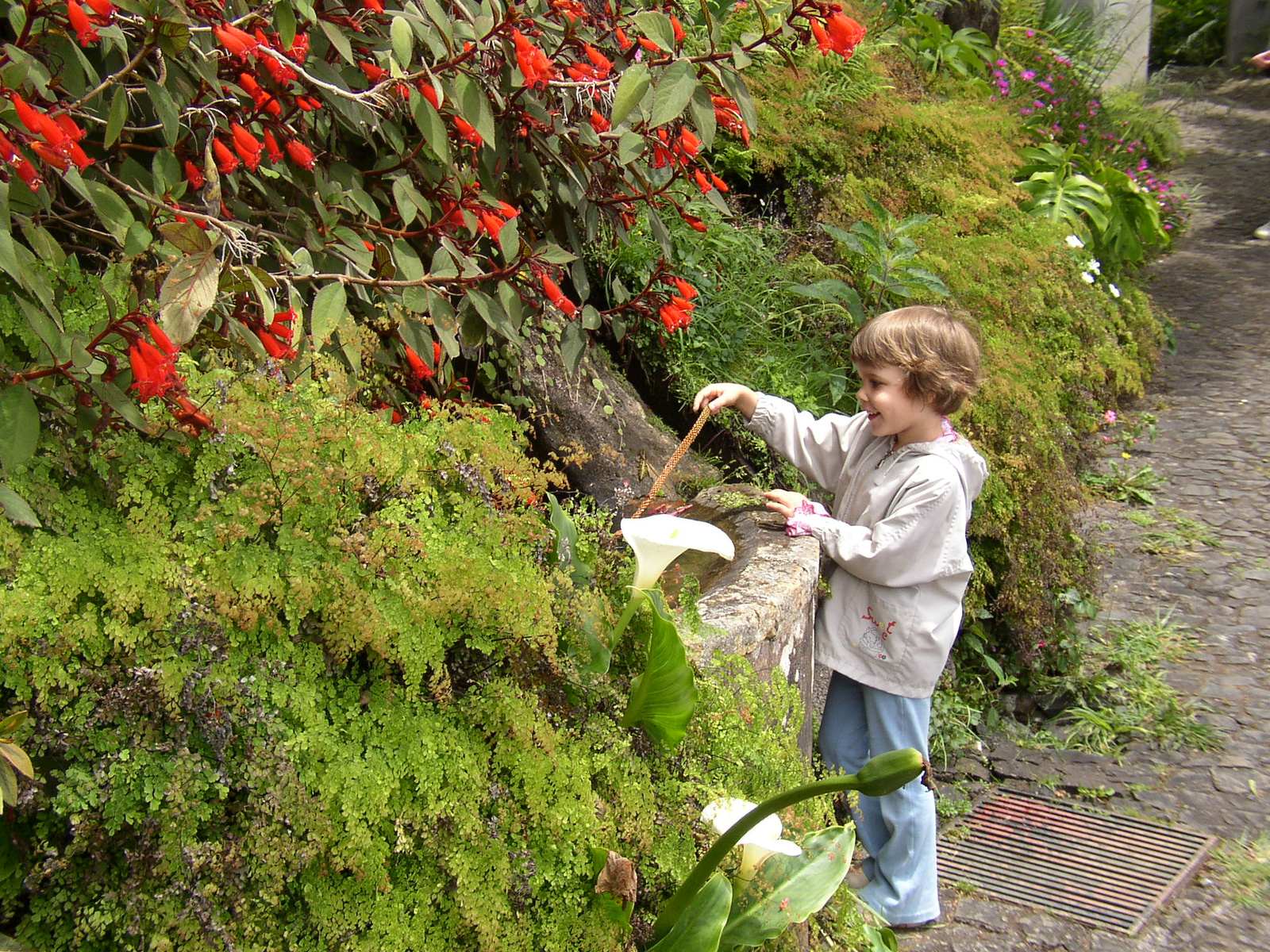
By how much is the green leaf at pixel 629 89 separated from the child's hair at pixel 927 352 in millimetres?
1076

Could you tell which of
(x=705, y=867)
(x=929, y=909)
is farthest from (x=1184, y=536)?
(x=705, y=867)

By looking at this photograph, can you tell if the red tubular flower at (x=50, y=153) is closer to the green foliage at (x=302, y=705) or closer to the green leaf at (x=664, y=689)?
the green foliage at (x=302, y=705)

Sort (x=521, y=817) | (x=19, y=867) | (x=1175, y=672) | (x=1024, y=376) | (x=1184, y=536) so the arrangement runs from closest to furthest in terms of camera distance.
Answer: (x=19, y=867)
(x=521, y=817)
(x=1175, y=672)
(x=1024, y=376)
(x=1184, y=536)

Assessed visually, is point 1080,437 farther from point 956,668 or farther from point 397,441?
point 397,441

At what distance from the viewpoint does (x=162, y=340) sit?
1.42 m

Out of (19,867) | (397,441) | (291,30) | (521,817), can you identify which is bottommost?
(521,817)

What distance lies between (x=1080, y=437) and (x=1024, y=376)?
1.27 metres

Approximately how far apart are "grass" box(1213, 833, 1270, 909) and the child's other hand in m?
1.66

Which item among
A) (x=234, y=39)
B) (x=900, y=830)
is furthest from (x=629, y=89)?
(x=900, y=830)

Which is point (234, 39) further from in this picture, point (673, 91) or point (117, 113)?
point (673, 91)

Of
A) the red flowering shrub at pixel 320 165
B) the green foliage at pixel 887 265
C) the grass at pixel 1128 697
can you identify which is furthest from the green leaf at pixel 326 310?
the grass at pixel 1128 697

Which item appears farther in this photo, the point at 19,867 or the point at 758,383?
the point at 758,383

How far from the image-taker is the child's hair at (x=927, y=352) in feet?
9.02

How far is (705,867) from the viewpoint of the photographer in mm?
1792
